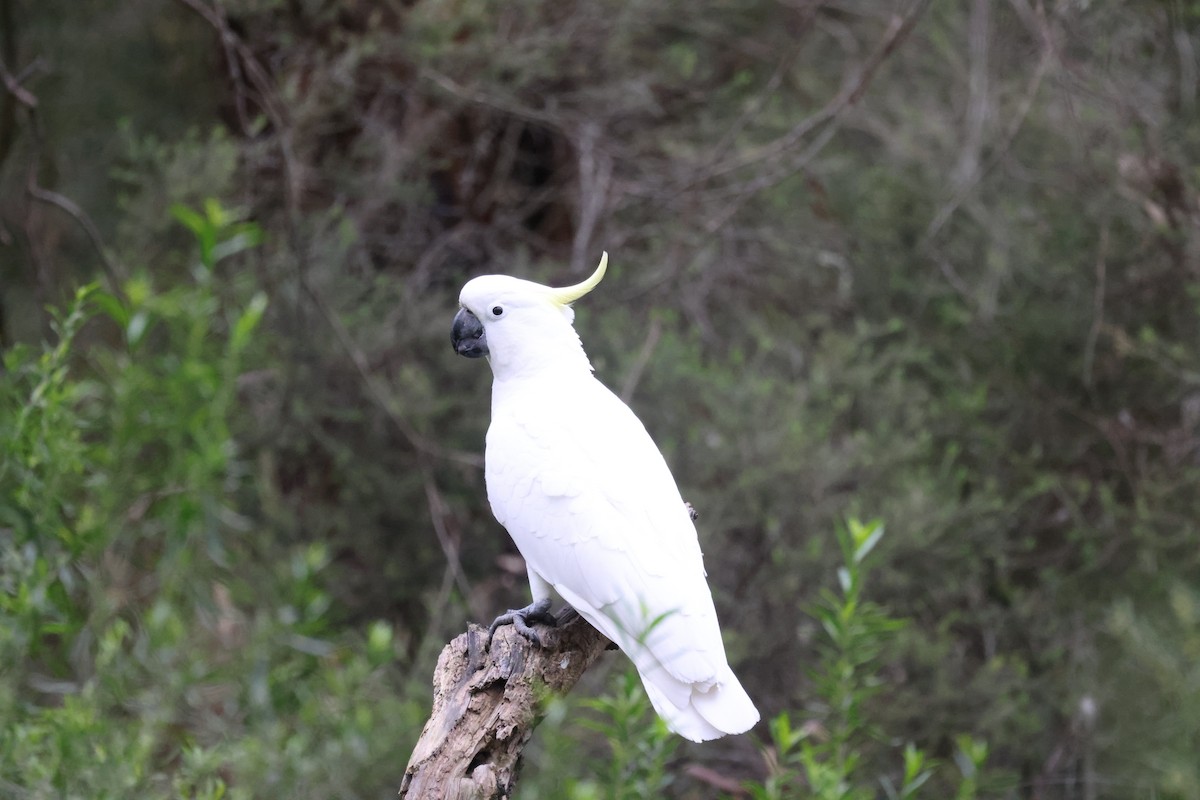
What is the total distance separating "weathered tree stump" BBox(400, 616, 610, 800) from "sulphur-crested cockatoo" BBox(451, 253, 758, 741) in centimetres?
15

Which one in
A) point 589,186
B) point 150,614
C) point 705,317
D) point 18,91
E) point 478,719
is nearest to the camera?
point 478,719

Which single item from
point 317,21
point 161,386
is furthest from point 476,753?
point 317,21

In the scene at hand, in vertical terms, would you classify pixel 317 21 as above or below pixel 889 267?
above

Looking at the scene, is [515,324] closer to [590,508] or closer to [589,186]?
[590,508]

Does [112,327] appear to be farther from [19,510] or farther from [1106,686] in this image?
[1106,686]

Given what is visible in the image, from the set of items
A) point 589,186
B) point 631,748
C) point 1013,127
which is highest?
point 1013,127

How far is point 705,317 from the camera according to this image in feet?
15.6

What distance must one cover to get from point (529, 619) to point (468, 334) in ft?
2.16

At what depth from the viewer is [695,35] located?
5262 millimetres

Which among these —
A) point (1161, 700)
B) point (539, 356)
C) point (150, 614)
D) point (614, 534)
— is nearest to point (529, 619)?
point (614, 534)

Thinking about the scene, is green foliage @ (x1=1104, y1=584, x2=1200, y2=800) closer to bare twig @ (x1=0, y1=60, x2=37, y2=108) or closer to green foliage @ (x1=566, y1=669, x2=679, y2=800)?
green foliage @ (x1=566, y1=669, x2=679, y2=800)

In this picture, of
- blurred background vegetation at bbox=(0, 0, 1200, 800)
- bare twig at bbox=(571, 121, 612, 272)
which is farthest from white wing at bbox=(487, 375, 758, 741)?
bare twig at bbox=(571, 121, 612, 272)

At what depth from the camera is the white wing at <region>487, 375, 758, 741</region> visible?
2.03 metres

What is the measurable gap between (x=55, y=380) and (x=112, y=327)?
2.55 metres
